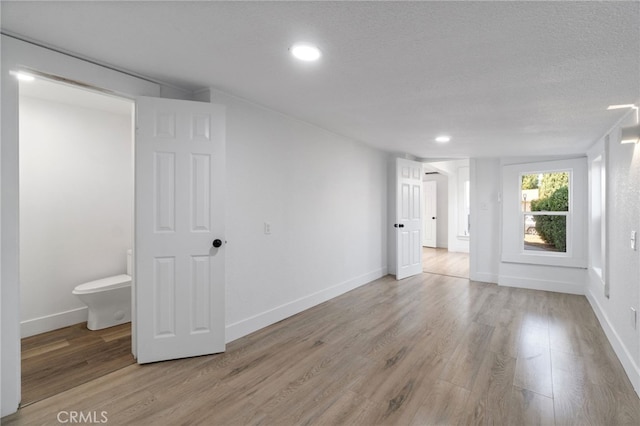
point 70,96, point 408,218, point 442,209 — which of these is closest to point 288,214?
point 70,96

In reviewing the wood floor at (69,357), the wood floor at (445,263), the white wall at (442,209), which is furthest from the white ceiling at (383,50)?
the white wall at (442,209)

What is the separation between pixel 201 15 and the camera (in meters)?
1.57

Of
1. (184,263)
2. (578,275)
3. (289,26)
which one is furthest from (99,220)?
(578,275)

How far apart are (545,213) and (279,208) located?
14.1ft

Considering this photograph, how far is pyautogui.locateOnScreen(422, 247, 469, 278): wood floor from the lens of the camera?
20.1ft

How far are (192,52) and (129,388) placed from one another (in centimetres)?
226

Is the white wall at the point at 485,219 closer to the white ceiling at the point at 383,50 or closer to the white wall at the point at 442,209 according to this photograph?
the white ceiling at the point at 383,50

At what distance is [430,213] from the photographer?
985cm

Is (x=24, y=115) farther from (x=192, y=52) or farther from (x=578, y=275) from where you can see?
(x=578, y=275)

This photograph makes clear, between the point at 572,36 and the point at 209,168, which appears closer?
the point at 572,36

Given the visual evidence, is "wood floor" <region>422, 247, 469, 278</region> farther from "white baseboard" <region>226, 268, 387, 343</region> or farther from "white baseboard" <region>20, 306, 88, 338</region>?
"white baseboard" <region>20, 306, 88, 338</region>

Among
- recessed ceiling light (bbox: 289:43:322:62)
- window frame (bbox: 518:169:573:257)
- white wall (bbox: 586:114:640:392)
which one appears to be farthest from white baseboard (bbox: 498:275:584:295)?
recessed ceiling light (bbox: 289:43:322:62)

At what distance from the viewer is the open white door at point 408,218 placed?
5348mm

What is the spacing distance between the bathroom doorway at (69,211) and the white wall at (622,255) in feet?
12.9
